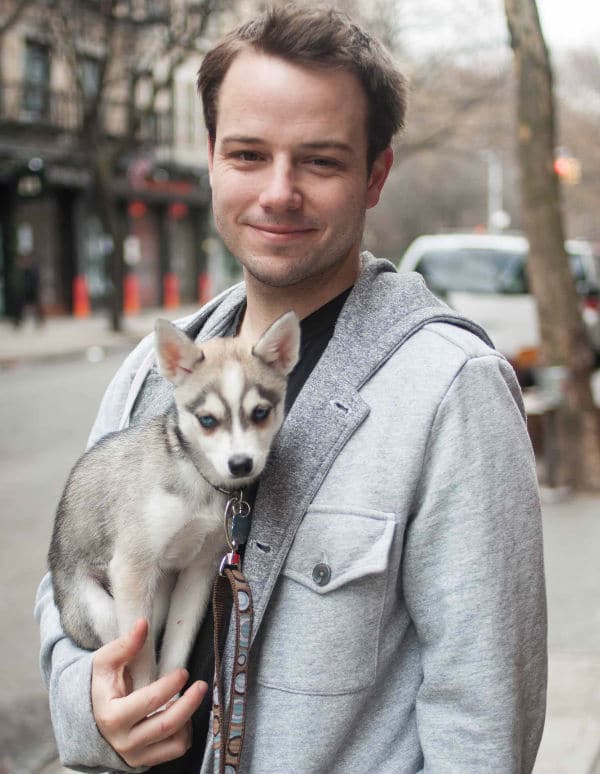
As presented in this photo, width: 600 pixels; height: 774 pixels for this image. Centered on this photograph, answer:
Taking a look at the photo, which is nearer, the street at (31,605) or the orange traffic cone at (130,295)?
the street at (31,605)

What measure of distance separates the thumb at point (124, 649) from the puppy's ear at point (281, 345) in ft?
1.95

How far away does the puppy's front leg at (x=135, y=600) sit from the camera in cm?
207

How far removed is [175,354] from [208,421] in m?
0.17

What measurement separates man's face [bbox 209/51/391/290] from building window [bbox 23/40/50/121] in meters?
30.2

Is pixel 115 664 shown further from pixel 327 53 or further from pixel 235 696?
pixel 327 53

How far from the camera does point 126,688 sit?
2020 millimetres

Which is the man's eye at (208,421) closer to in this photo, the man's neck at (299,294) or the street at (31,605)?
the man's neck at (299,294)

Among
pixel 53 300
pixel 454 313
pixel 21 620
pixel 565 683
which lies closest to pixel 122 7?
pixel 53 300

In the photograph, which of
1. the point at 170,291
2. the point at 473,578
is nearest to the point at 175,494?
the point at 473,578

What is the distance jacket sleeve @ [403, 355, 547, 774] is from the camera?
1831 millimetres

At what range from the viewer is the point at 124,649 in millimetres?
1953

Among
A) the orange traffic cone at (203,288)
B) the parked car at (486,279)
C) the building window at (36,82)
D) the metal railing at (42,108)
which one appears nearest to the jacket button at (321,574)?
the parked car at (486,279)

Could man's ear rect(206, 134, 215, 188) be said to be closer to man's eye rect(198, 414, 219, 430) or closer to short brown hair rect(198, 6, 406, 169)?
short brown hair rect(198, 6, 406, 169)

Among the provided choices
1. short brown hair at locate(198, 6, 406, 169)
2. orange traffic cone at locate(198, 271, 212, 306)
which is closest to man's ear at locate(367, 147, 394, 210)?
short brown hair at locate(198, 6, 406, 169)
